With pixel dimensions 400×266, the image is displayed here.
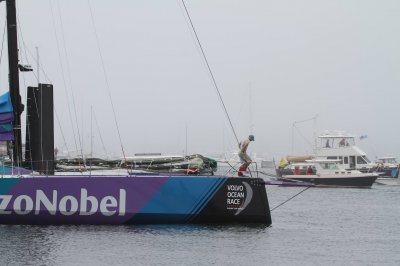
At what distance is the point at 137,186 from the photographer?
2289 centimetres

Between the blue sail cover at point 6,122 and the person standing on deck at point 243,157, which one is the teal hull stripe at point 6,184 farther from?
the person standing on deck at point 243,157

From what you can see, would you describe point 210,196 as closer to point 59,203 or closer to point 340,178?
point 59,203

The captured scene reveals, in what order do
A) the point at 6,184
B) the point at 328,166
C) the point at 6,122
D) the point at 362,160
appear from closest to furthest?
the point at 6,184 < the point at 6,122 < the point at 328,166 < the point at 362,160

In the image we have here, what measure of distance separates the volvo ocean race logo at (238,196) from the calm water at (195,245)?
0.75 meters

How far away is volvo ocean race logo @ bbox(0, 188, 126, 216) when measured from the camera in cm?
2280

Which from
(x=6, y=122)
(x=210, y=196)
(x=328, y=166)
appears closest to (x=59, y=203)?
(x=6, y=122)

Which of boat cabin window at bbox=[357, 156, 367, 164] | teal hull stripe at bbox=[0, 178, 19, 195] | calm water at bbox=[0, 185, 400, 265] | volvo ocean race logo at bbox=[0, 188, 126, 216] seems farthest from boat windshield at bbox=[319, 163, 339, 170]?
teal hull stripe at bbox=[0, 178, 19, 195]

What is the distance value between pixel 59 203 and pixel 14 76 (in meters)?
5.54

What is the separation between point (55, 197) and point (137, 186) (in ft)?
9.30

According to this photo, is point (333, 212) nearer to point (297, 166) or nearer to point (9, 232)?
point (9, 232)

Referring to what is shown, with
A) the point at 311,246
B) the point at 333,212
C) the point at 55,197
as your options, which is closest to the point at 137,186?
the point at 55,197

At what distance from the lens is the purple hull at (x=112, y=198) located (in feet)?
74.8

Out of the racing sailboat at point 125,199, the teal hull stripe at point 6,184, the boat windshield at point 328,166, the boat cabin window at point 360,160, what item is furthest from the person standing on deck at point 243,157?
the boat cabin window at point 360,160

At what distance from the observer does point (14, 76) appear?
2511 cm
